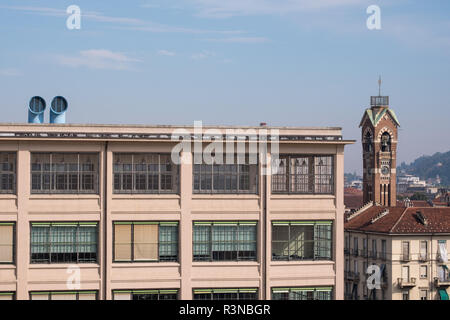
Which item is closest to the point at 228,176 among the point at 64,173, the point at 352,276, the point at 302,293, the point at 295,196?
the point at 295,196

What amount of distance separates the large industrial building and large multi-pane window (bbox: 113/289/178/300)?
0.08 metres

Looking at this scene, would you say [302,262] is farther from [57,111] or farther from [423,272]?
[423,272]

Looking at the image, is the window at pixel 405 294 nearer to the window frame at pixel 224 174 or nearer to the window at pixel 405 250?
the window at pixel 405 250

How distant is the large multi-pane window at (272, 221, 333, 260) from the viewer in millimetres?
43719

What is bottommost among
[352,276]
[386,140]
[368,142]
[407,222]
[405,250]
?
[352,276]

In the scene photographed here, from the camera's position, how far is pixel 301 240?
4391 centimetres

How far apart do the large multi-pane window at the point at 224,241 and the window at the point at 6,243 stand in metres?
9.63

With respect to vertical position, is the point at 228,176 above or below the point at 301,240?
above

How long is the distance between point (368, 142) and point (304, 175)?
135 m

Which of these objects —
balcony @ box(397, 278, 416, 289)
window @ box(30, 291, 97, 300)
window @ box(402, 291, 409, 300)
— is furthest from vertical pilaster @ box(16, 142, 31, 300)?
window @ box(402, 291, 409, 300)

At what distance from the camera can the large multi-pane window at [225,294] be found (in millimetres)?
42594

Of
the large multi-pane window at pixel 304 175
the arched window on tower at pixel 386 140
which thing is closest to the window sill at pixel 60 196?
the large multi-pane window at pixel 304 175

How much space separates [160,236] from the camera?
42.5 meters
